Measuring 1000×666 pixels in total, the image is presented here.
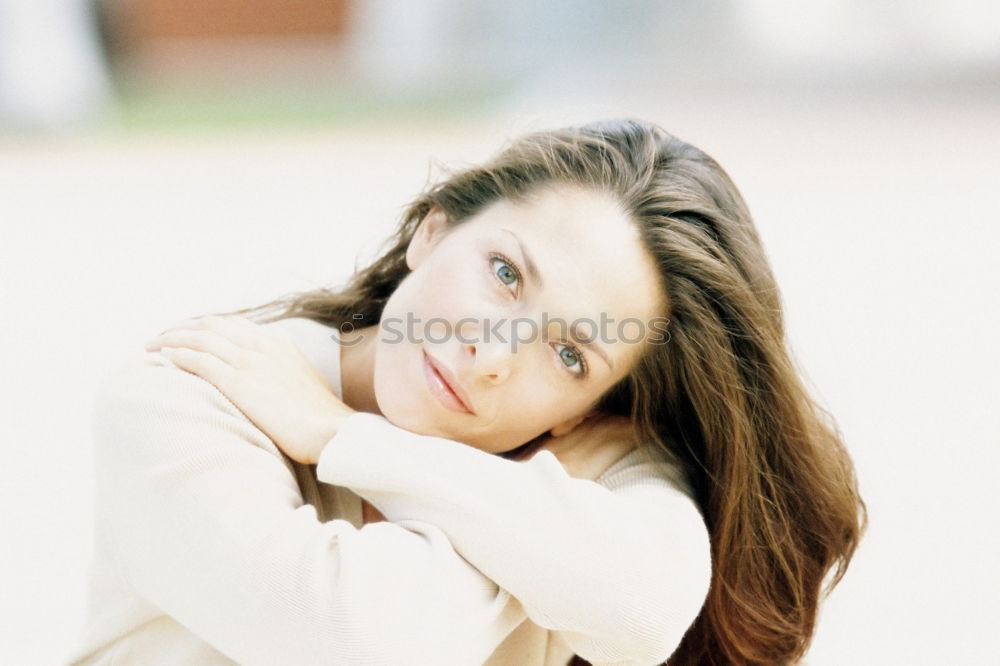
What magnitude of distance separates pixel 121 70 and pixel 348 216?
7.81 ft

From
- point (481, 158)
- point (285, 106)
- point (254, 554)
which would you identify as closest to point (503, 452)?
point (254, 554)

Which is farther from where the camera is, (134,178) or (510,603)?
(134,178)

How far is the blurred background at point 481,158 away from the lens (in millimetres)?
1967

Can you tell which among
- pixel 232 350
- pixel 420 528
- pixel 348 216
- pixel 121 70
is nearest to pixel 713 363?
pixel 420 528

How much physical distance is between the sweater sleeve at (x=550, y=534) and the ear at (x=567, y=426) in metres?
0.24

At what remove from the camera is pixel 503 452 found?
1354 mm

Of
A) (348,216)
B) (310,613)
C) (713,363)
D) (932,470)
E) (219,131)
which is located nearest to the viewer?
(310,613)

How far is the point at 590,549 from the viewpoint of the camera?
1036mm

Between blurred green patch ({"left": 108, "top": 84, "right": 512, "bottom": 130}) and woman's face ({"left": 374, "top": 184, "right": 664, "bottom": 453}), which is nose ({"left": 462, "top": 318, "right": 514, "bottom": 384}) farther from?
blurred green patch ({"left": 108, "top": 84, "right": 512, "bottom": 130})

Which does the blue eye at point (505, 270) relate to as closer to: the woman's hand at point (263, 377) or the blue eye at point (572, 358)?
the blue eye at point (572, 358)

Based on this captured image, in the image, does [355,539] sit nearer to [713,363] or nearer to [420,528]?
[420,528]

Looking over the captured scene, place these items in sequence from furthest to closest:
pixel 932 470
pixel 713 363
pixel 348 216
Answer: pixel 348 216, pixel 932 470, pixel 713 363

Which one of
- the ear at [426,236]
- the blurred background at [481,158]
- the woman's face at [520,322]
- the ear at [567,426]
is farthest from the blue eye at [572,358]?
Result: the blurred background at [481,158]

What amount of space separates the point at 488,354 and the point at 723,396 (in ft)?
1.12
